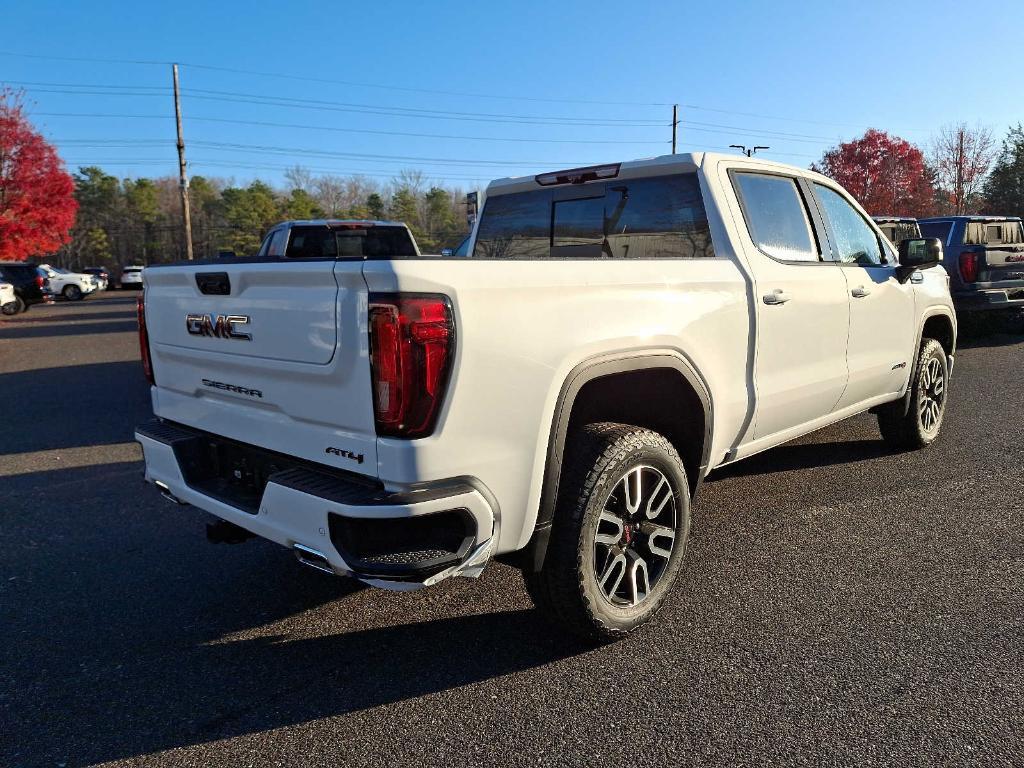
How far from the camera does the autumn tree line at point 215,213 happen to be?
245ft

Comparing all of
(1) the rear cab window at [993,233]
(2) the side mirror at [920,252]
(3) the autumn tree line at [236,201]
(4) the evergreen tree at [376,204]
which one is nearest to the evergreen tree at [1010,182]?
(3) the autumn tree line at [236,201]

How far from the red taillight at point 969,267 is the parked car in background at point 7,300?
87.8ft

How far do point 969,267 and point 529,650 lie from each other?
441 inches

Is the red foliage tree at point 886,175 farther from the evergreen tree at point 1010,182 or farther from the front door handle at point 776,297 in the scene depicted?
the front door handle at point 776,297

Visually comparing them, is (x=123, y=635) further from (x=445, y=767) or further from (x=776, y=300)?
(x=776, y=300)

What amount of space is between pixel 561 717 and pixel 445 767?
1.48ft

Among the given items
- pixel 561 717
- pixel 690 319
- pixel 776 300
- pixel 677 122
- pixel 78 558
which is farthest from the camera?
pixel 677 122

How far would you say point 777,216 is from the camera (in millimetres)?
4121

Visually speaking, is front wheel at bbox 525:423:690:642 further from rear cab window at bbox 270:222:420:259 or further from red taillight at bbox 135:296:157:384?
rear cab window at bbox 270:222:420:259

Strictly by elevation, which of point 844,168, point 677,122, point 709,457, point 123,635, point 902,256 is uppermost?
point 677,122

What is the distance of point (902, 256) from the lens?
4914 millimetres

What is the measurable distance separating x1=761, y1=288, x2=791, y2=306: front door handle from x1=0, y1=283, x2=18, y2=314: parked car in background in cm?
2752

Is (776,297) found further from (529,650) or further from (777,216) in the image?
(529,650)

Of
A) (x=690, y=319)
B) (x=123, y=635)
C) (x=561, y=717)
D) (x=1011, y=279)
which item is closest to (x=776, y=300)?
(x=690, y=319)
